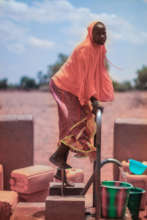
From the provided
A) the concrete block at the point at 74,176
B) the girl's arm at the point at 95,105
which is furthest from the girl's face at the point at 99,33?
the concrete block at the point at 74,176

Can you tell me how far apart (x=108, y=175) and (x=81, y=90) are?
319cm

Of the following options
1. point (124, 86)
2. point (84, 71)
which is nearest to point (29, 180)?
point (84, 71)

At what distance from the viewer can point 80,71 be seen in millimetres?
2848

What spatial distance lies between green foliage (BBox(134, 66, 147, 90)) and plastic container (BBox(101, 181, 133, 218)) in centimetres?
631

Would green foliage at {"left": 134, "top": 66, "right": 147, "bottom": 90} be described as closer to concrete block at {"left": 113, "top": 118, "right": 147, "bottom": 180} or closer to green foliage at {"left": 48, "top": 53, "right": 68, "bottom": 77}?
green foliage at {"left": 48, "top": 53, "right": 68, "bottom": 77}

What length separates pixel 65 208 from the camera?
2.77 m

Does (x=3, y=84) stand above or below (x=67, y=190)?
above

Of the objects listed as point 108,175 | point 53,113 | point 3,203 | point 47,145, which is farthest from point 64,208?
point 53,113

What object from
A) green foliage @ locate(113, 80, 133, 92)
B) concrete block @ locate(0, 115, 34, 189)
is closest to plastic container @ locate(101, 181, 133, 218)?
concrete block @ locate(0, 115, 34, 189)

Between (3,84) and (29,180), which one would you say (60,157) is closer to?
(29,180)

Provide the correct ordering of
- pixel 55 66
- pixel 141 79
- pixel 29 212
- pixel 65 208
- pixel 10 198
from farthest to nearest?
pixel 141 79 → pixel 55 66 → pixel 10 198 → pixel 29 212 → pixel 65 208

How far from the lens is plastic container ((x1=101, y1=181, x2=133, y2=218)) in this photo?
9.19 ft

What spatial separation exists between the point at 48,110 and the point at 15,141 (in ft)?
18.7

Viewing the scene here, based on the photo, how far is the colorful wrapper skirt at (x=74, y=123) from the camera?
285cm
